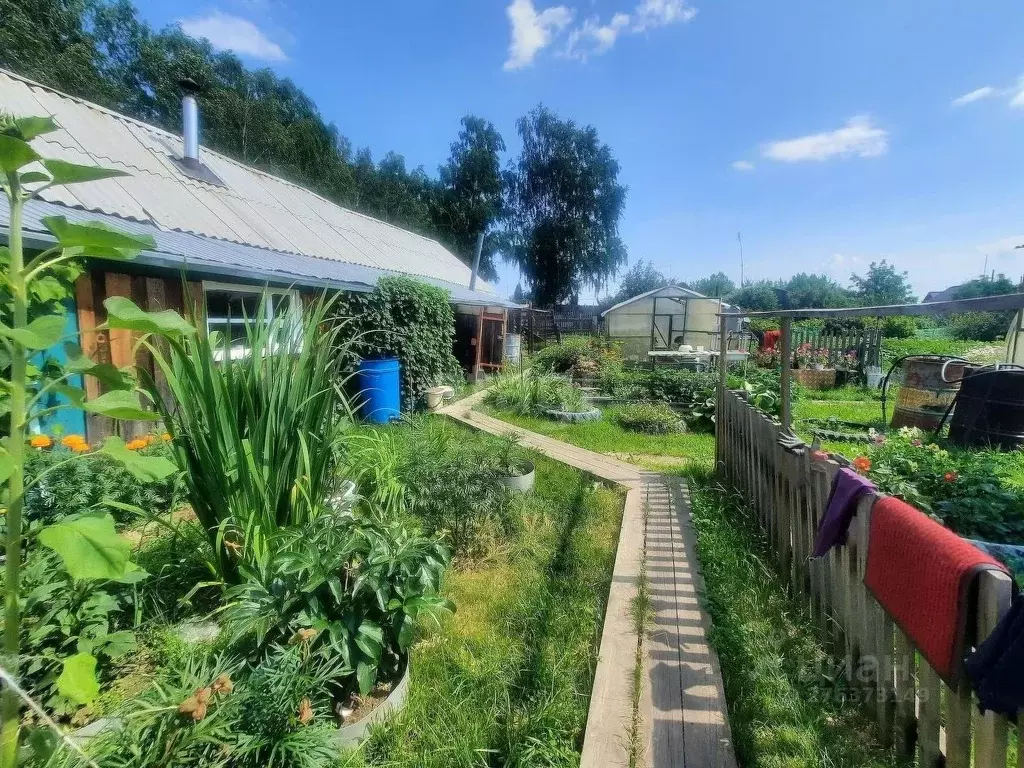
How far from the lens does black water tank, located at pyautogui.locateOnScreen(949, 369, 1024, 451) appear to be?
5.10 m

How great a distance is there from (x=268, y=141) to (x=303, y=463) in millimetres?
28407

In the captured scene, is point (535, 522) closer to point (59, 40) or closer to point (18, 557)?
point (18, 557)

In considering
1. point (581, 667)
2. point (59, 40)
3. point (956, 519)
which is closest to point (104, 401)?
point (581, 667)

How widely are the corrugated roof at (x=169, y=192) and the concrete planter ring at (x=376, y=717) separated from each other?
4.34 metres

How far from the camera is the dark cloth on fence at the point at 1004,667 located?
A: 1.11 meters

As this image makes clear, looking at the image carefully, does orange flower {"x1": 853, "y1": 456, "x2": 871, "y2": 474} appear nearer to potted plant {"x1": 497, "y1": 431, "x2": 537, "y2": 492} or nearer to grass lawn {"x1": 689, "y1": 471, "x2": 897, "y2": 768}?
grass lawn {"x1": 689, "y1": 471, "x2": 897, "y2": 768}

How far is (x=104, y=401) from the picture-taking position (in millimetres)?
953

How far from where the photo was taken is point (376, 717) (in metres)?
1.88

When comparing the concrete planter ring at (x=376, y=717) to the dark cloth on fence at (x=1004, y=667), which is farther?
the concrete planter ring at (x=376, y=717)

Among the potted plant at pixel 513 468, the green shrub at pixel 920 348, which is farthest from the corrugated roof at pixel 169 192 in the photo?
the green shrub at pixel 920 348

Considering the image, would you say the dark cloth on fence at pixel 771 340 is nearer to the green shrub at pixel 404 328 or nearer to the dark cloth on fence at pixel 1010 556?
the green shrub at pixel 404 328

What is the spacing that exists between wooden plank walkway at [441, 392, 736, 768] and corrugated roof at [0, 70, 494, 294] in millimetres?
4897

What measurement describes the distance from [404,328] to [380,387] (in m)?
1.11

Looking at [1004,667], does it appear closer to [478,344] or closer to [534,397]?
[534,397]
